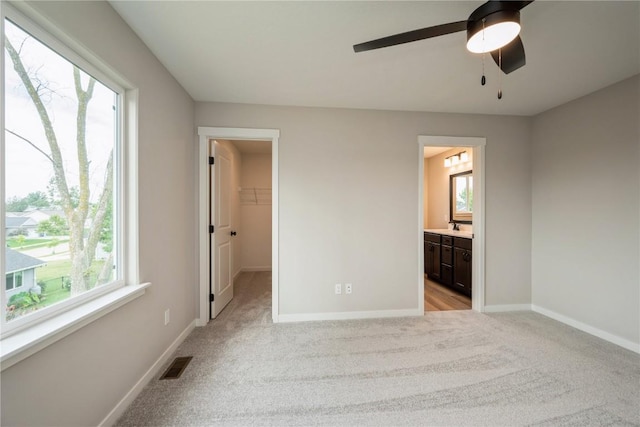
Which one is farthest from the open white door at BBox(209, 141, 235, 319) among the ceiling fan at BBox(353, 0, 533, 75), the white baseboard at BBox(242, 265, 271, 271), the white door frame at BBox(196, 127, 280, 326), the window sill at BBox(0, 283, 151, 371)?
the ceiling fan at BBox(353, 0, 533, 75)

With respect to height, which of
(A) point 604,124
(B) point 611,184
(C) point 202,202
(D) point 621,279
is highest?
(A) point 604,124

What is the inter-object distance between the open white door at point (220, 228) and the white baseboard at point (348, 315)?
82 centimetres

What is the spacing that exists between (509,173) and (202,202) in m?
3.69

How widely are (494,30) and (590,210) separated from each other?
242 centimetres

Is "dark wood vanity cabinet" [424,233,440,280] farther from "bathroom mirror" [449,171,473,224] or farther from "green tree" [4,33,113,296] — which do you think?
"green tree" [4,33,113,296]

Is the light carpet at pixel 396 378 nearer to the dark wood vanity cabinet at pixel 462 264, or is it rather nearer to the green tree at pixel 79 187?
the dark wood vanity cabinet at pixel 462 264

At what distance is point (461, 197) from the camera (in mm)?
4207

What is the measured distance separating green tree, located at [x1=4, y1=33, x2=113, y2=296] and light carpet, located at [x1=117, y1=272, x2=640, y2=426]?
0.97 m

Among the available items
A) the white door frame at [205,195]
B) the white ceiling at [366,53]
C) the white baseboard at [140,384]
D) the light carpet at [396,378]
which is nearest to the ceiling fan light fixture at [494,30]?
the white ceiling at [366,53]

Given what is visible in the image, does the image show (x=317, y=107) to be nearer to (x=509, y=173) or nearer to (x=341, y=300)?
(x=341, y=300)

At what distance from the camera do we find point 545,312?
2.81m

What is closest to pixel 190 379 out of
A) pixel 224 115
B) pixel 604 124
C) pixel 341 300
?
pixel 341 300

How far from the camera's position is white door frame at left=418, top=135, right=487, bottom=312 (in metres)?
2.81

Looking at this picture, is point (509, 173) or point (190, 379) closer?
point (190, 379)
